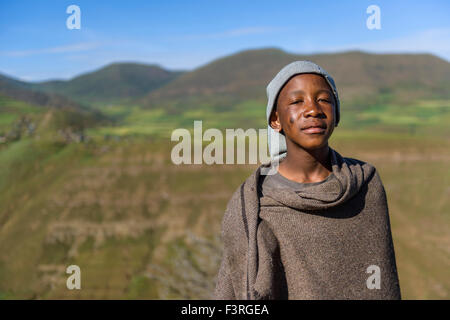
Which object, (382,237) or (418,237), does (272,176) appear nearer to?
(382,237)

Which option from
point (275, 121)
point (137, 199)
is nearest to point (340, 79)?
point (137, 199)

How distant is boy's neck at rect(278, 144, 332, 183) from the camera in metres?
2.40

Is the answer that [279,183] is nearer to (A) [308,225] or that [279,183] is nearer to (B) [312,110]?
(A) [308,225]

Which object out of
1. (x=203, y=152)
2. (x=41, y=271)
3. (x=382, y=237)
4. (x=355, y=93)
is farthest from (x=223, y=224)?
(x=355, y=93)

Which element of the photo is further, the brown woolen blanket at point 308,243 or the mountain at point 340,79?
the mountain at point 340,79

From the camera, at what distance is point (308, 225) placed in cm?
229

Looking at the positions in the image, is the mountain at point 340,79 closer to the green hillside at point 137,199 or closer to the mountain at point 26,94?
the green hillside at point 137,199

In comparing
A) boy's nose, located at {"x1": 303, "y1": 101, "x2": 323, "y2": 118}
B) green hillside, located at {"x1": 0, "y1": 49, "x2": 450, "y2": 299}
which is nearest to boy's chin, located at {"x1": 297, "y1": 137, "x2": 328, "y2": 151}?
boy's nose, located at {"x1": 303, "y1": 101, "x2": 323, "y2": 118}

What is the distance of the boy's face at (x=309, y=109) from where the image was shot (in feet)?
7.45

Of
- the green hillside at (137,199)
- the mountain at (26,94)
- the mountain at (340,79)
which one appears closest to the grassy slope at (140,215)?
the green hillside at (137,199)

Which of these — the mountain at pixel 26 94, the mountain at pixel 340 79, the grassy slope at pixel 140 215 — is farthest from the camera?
the mountain at pixel 340 79

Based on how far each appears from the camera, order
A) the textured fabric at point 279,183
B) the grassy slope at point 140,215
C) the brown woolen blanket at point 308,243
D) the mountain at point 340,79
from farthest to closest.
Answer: the mountain at point 340,79 < the grassy slope at point 140,215 < the textured fabric at point 279,183 < the brown woolen blanket at point 308,243

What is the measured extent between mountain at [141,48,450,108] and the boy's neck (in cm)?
6358
